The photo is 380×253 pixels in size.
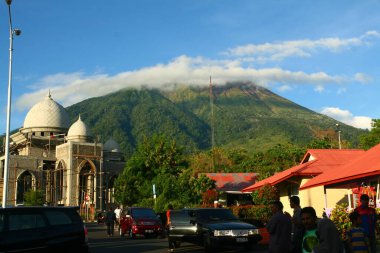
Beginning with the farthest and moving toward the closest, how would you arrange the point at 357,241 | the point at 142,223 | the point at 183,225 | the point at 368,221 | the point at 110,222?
the point at 110,222 → the point at 142,223 → the point at 183,225 → the point at 368,221 → the point at 357,241

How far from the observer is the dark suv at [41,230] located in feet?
33.3

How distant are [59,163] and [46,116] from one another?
985 cm

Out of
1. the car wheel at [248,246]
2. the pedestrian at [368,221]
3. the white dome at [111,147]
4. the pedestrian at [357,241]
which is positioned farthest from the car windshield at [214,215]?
the white dome at [111,147]

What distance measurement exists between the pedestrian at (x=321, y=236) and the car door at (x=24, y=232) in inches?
226

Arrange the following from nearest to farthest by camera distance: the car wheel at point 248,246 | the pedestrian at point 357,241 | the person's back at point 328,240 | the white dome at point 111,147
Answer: the person's back at point 328,240 → the pedestrian at point 357,241 → the car wheel at point 248,246 → the white dome at point 111,147

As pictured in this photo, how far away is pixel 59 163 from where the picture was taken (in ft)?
229

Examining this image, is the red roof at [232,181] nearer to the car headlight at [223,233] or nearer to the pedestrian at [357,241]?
the car headlight at [223,233]

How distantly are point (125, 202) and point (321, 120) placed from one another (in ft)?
504

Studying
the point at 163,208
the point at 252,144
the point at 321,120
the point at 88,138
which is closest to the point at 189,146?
the point at 252,144

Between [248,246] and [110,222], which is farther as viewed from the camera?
[110,222]

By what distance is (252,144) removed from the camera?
434ft

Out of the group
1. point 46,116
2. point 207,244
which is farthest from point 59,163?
point 207,244

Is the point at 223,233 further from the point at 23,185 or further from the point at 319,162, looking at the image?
the point at 23,185

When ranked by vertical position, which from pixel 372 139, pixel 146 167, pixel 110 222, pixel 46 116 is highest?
pixel 46 116
